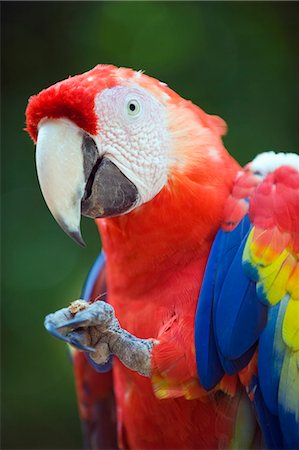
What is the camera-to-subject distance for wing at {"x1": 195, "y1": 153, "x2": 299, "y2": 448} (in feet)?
2.83

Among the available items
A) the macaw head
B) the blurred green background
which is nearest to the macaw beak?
the macaw head

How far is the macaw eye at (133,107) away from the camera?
0.90 meters

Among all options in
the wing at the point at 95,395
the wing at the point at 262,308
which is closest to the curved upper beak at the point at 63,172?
the wing at the point at 262,308

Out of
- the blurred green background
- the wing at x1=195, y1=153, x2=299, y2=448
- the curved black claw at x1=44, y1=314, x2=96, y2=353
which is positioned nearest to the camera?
the curved black claw at x1=44, y1=314, x2=96, y2=353

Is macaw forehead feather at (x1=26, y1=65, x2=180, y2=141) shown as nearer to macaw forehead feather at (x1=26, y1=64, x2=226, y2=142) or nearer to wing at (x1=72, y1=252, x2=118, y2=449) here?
macaw forehead feather at (x1=26, y1=64, x2=226, y2=142)

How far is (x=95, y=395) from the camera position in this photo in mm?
1289

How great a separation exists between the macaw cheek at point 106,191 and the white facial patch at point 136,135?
0.04ft

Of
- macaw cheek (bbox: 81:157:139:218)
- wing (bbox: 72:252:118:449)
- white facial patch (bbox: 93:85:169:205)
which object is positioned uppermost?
white facial patch (bbox: 93:85:169:205)

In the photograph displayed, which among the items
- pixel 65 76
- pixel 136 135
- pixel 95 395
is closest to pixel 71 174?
pixel 136 135

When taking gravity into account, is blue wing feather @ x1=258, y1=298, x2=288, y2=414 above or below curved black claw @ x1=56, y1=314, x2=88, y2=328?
below

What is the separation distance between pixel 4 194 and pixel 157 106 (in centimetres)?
107

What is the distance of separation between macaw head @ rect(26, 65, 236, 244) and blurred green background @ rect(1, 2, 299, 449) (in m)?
0.92

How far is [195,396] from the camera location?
0.92 meters

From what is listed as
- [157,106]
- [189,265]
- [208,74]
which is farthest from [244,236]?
[208,74]
